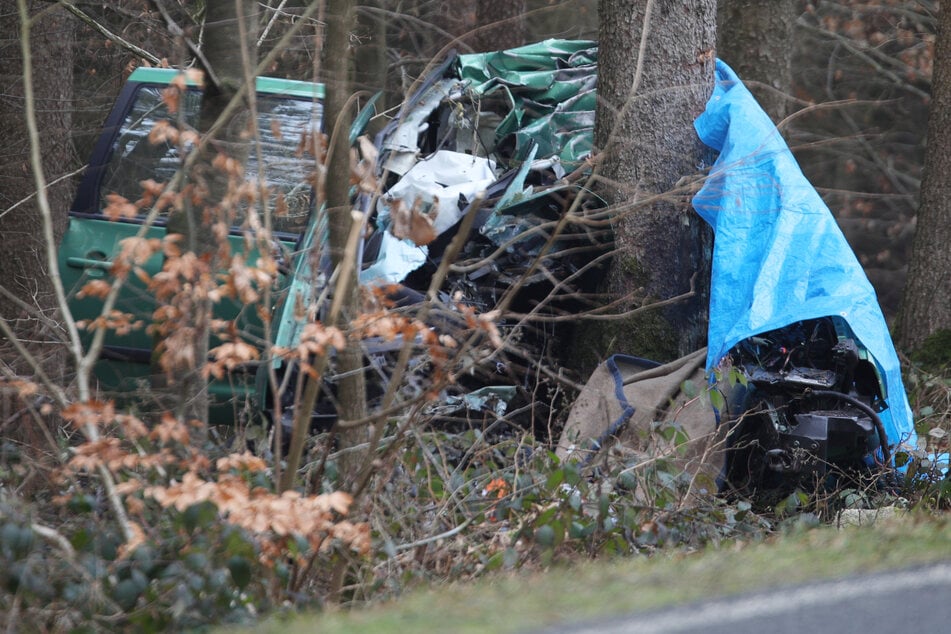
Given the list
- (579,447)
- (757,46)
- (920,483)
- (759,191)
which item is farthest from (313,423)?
(757,46)

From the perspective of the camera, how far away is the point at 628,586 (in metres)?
3.21

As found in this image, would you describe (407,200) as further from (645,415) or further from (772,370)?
(772,370)

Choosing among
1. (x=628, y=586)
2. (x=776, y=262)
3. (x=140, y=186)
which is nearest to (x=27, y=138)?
(x=140, y=186)

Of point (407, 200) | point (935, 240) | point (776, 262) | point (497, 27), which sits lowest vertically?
point (935, 240)

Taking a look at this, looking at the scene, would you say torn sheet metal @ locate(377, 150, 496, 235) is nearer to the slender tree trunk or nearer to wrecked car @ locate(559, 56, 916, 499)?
wrecked car @ locate(559, 56, 916, 499)

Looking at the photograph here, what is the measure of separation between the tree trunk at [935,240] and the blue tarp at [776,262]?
9.51 feet

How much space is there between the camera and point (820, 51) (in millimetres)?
17719

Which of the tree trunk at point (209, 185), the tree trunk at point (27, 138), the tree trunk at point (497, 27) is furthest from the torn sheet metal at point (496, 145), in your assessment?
→ the tree trunk at point (497, 27)

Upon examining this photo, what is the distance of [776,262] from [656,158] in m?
1.42

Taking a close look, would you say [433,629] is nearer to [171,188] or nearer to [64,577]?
[64,577]

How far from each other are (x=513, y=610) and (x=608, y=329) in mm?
3814

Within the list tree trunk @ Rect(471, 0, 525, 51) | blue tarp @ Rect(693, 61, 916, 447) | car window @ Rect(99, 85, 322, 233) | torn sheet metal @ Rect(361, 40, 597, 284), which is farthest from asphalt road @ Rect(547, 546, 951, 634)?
tree trunk @ Rect(471, 0, 525, 51)

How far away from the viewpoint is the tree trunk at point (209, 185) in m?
3.96

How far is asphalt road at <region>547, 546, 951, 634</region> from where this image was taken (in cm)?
288
